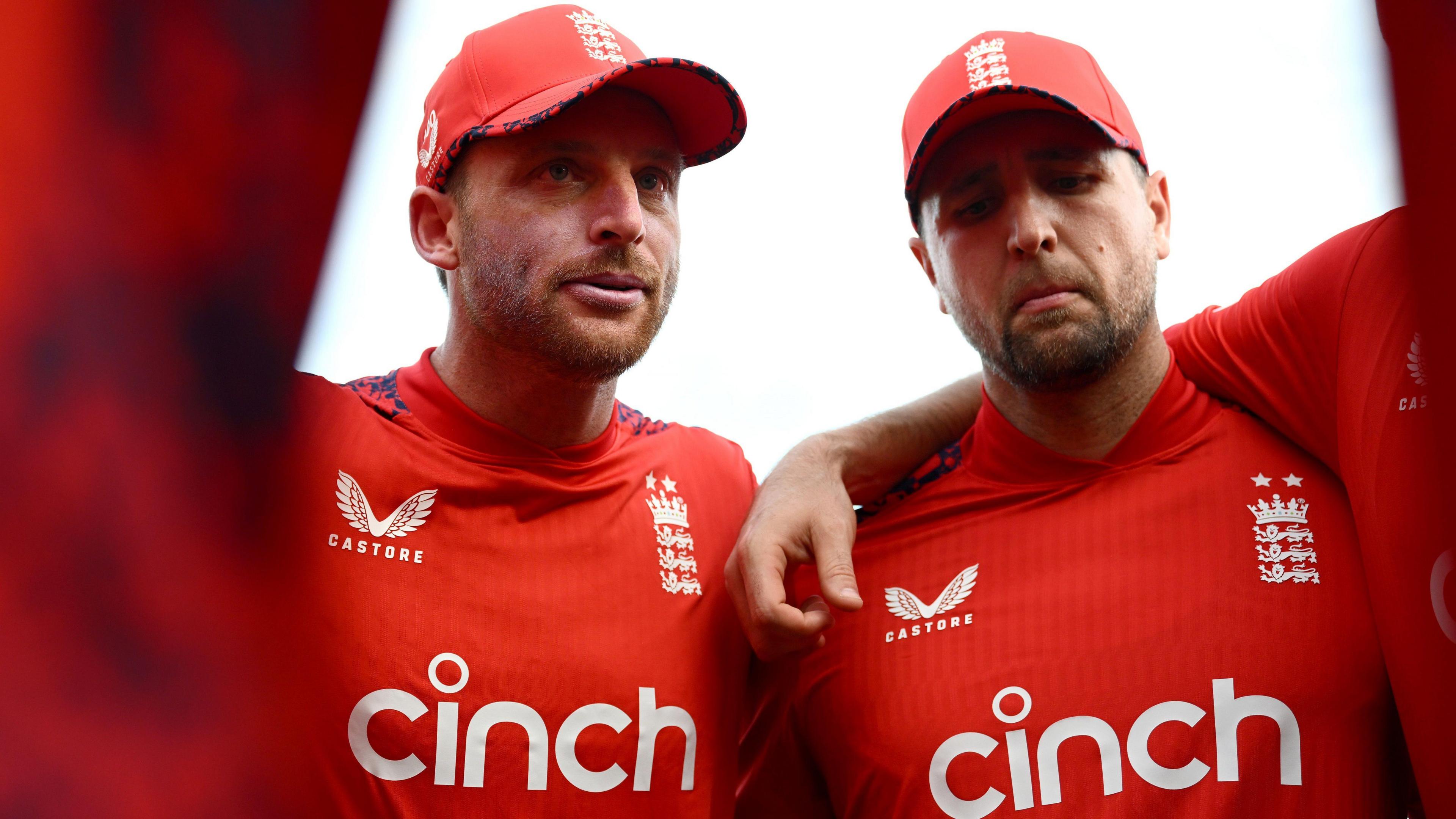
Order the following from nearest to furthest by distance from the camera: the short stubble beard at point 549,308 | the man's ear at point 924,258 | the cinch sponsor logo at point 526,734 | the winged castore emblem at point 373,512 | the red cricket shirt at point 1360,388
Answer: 1. the red cricket shirt at point 1360,388
2. the cinch sponsor logo at point 526,734
3. the winged castore emblem at point 373,512
4. the short stubble beard at point 549,308
5. the man's ear at point 924,258

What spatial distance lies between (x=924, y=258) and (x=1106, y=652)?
3.52ft

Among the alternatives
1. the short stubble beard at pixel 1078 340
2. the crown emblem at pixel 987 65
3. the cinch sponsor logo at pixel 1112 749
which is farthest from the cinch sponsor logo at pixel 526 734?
the crown emblem at pixel 987 65

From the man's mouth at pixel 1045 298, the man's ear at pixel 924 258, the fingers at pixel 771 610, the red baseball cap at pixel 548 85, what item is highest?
the red baseball cap at pixel 548 85

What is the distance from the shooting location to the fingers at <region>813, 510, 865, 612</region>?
1.82 metres

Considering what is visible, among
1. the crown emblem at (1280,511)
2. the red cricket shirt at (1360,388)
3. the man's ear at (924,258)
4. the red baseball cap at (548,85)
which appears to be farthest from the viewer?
the man's ear at (924,258)

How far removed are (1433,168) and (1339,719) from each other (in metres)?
1.86

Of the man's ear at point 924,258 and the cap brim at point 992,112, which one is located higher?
the cap brim at point 992,112

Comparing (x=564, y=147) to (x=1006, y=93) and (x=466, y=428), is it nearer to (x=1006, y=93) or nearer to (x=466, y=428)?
(x=466, y=428)

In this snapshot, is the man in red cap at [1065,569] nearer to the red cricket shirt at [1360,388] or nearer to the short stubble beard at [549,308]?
the red cricket shirt at [1360,388]

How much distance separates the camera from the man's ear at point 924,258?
2625 millimetres

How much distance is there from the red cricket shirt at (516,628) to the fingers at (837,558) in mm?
282

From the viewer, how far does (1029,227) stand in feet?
7.29

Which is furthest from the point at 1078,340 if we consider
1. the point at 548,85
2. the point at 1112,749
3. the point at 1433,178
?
the point at 1433,178

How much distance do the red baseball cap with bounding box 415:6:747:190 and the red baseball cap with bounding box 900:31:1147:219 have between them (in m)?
0.42
